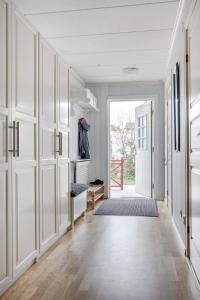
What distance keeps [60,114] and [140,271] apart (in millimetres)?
1854

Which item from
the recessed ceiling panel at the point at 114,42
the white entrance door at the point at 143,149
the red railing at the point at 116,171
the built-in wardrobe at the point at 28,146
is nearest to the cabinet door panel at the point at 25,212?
the built-in wardrobe at the point at 28,146

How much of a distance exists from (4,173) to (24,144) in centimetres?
41

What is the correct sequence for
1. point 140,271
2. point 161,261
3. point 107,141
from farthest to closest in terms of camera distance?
point 107,141 → point 161,261 → point 140,271

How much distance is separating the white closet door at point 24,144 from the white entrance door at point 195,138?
4.29 feet

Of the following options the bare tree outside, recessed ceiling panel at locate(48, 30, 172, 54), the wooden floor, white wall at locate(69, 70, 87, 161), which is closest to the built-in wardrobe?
the wooden floor

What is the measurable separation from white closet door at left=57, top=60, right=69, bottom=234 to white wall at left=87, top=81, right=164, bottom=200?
8.28ft

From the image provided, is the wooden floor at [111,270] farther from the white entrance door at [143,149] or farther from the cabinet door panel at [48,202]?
the white entrance door at [143,149]

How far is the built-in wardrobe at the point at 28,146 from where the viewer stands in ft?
6.59

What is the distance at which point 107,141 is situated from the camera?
20.0 feet

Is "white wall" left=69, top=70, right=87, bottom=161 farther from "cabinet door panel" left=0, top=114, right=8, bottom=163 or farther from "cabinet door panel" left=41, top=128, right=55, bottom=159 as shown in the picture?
"cabinet door panel" left=0, top=114, right=8, bottom=163

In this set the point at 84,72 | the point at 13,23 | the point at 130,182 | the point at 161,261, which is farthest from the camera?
the point at 130,182

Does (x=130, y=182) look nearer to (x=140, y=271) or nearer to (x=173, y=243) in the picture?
(x=173, y=243)

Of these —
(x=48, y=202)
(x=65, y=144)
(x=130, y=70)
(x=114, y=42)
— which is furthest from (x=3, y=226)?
(x=130, y=70)

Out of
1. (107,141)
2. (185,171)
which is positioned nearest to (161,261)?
(185,171)
